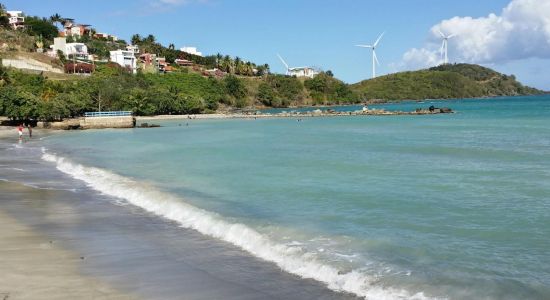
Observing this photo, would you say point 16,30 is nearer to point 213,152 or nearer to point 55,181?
point 213,152

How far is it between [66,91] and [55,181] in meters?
88.8

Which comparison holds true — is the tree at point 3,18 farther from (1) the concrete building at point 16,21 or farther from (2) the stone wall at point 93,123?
(2) the stone wall at point 93,123

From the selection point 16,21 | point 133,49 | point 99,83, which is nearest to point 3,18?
point 16,21

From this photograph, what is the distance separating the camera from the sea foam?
9.87 metres

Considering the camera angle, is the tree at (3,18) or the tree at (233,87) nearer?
the tree at (3,18)

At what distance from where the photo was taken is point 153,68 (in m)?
168

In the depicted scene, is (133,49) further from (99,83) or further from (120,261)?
(120,261)

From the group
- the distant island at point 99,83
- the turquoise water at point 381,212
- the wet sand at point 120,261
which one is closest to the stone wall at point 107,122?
the distant island at point 99,83

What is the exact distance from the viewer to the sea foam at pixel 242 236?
32.4ft

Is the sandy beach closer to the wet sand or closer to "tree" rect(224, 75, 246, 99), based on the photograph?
the wet sand

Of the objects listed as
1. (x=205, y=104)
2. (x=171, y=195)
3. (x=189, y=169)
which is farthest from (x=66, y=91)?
(x=171, y=195)

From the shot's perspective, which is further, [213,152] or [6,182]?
[213,152]

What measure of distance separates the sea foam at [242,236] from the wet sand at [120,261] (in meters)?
0.35

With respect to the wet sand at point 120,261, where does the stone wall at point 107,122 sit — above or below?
above
